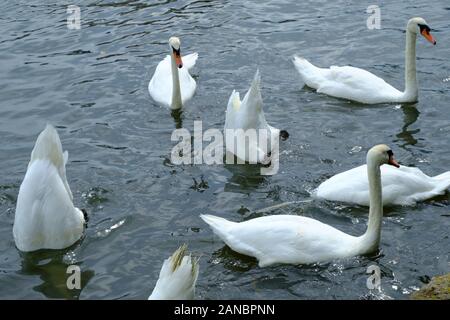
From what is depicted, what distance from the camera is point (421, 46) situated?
14.2 m

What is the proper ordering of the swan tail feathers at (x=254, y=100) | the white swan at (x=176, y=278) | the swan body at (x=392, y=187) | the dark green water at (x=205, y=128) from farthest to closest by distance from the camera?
the swan tail feathers at (x=254, y=100) → the swan body at (x=392, y=187) → the dark green water at (x=205, y=128) → the white swan at (x=176, y=278)

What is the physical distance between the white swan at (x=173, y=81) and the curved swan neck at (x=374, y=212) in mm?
4506

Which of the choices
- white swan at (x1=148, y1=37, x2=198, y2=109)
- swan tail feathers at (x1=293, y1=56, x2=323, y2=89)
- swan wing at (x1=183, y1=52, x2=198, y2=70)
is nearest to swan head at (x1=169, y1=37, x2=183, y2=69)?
white swan at (x1=148, y1=37, x2=198, y2=109)

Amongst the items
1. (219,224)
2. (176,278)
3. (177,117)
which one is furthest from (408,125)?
(176,278)

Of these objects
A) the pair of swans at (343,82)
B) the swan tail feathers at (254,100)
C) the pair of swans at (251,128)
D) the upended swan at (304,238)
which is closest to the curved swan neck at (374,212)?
the upended swan at (304,238)

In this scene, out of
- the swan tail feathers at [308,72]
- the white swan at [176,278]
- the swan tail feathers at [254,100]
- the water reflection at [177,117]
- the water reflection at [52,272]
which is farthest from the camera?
the swan tail feathers at [308,72]

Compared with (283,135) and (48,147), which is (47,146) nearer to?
(48,147)

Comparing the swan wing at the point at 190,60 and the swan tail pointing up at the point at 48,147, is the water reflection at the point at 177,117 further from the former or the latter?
the swan tail pointing up at the point at 48,147

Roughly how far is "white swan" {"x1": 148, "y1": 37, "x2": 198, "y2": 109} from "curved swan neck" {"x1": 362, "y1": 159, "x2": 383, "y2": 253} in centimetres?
451

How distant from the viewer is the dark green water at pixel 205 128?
8688mm

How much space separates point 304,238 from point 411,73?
471 cm

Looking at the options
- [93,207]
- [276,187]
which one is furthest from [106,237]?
[276,187]

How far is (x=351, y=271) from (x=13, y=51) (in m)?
8.80
